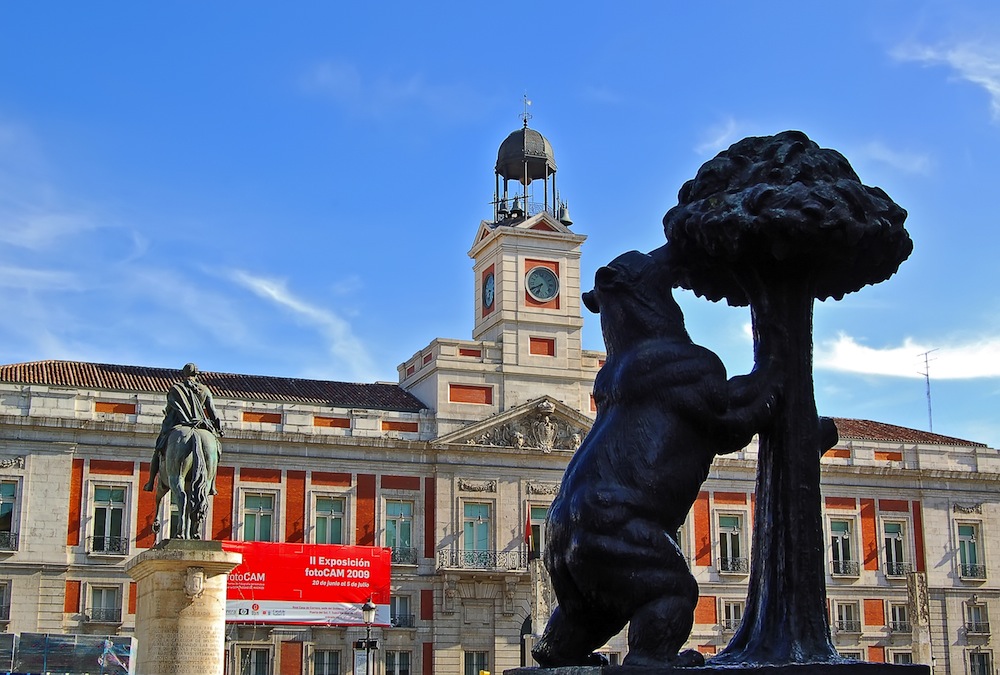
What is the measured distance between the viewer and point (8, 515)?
35469 mm

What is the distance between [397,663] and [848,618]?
45.5 ft

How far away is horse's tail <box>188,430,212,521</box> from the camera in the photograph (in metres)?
15.0

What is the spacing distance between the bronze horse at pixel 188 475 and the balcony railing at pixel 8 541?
2217 centimetres

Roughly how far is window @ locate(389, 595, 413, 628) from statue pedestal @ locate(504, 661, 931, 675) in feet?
112

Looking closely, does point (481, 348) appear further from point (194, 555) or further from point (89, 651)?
point (194, 555)

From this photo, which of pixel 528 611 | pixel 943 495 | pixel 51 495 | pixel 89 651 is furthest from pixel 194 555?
pixel 943 495

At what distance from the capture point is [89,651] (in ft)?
64.5

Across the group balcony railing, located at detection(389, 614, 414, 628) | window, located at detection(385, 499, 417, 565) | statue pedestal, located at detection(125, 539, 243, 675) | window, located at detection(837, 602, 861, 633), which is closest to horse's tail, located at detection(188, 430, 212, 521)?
statue pedestal, located at detection(125, 539, 243, 675)

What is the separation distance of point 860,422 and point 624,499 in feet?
147

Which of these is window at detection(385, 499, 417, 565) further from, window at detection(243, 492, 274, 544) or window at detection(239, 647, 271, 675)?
window at detection(239, 647, 271, 675)

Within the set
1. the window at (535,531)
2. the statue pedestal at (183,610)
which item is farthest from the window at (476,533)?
the statue pedestal at (183,610)

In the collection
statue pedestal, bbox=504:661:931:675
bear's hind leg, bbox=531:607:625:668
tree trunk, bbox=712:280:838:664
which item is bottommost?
statue pedestal, bbox=504:661:931:675

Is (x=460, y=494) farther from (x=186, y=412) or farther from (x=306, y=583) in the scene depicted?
(x=186, y=412)

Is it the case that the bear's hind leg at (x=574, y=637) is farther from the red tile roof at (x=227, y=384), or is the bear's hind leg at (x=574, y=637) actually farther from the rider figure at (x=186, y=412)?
the red tile roof at (x=227, y=384)
